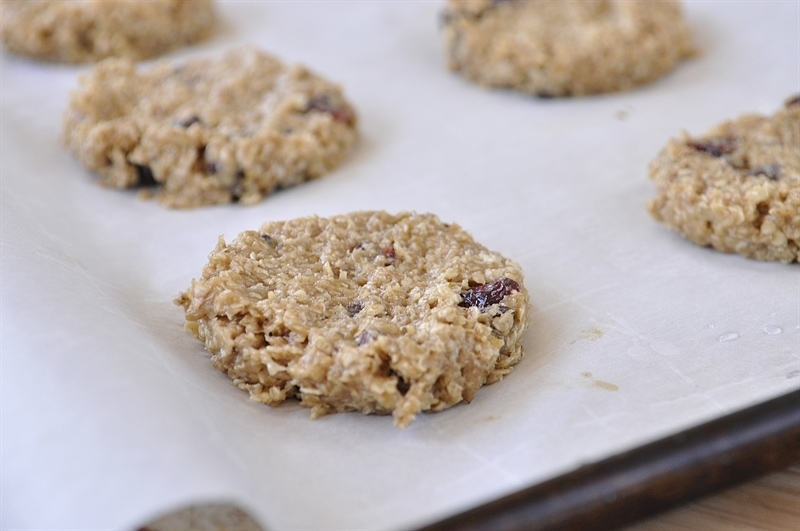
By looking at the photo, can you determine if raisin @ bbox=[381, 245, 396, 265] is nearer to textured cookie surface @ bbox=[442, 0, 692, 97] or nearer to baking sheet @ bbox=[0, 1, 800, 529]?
baking sheet @ bbox=[0, 1, 800, 529]

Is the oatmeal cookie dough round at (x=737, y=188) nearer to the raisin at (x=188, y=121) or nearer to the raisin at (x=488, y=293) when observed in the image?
the raisin at (x=488, y=293)

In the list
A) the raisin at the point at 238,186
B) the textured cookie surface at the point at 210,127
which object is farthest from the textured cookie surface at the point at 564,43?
the raisin at the point at 238,186

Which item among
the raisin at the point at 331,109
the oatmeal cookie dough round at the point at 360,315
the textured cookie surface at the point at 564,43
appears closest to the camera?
the oatmeal cookie dough round at the point at 360,315

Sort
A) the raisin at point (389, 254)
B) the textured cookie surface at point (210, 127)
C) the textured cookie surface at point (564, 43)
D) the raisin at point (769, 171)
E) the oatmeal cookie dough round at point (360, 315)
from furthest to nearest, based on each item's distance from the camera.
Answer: the textured cookie surface at point (564, 43) < the textured cookie surface at point (210, 127) < the raisin at point (769, 171) < the raisin at point (389, 254) < the oatmeal cookie dough round at point (360, 315)

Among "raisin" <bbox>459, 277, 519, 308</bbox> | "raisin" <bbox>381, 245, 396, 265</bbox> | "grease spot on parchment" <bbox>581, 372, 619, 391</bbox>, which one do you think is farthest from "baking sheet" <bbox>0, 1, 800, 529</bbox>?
"raisin" <bbox>381, 245, 396, 265</bbox>

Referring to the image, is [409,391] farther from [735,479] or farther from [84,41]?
[84,41]
